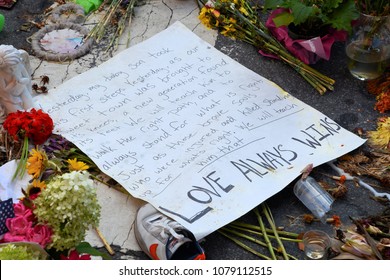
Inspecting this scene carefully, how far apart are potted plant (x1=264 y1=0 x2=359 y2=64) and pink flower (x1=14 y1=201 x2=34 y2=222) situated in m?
1.03

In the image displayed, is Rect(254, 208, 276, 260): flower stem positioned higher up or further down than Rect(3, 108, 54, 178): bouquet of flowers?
further down

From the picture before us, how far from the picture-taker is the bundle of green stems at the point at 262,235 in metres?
1.58

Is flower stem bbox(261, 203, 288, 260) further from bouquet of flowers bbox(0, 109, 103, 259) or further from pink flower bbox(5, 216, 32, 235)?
pink flower bbox(5, 216, 32, 235)

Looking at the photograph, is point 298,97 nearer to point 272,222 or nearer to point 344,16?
point 344,16

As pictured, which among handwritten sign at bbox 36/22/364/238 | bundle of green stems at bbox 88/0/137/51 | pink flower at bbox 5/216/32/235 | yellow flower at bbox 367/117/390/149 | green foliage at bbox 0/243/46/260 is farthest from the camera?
bundle of green stems at bbox 88/0/137/51

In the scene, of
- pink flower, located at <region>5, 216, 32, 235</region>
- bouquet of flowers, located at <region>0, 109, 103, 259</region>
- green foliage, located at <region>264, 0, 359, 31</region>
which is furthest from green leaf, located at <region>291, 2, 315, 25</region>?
pink flower, located at <region>5, 216, 32, 235</region>

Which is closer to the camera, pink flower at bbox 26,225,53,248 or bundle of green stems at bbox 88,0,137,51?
pink flower at bbox 26,225,53,248

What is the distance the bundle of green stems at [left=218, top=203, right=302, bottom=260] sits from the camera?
62.3 inches

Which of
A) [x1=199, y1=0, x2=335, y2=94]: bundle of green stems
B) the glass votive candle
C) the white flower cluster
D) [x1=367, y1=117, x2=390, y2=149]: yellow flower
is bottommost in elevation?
the glass votive candle

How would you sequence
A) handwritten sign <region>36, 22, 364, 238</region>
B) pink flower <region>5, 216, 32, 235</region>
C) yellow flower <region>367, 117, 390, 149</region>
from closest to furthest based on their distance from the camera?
pink flower <region>5, 216, 32, 235</region> < handwritten sign <region>36, 22, 364, 238</region> < yellow flower <region>367, 117, 390, 149</region>

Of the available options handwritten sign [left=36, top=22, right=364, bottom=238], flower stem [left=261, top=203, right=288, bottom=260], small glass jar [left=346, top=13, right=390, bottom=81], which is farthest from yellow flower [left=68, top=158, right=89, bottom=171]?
small glass jar [left=346, top=13, right=390, bottom=81]

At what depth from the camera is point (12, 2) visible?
2365 mm

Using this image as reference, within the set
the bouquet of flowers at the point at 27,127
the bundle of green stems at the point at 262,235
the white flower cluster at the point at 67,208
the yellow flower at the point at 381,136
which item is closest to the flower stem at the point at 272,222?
the bundle of green stems at the point at 262,235

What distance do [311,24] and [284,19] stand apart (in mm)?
84
